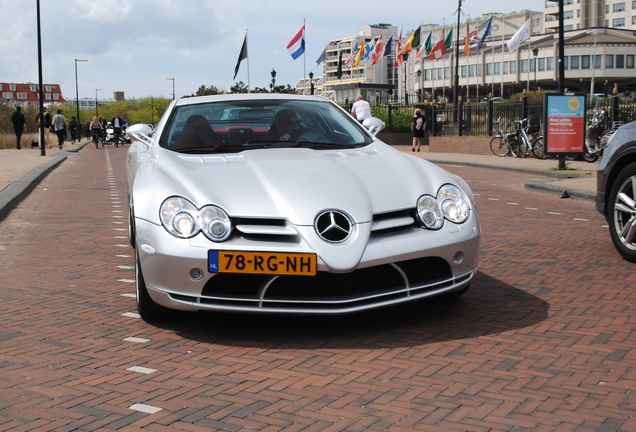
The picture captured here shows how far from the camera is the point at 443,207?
449cm

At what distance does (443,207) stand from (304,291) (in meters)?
0.99

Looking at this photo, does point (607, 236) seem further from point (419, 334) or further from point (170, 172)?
point (170, 172)

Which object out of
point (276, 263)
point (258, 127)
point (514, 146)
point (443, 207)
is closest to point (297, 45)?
point (514, 146)

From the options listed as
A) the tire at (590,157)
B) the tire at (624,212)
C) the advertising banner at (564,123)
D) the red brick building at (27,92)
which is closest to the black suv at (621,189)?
the tire at (624,212)

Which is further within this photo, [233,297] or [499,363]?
[233,297]

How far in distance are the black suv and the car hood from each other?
226 centimetres

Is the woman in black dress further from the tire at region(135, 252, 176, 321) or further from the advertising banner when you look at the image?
the tire at region(135, 252, 176, 321)

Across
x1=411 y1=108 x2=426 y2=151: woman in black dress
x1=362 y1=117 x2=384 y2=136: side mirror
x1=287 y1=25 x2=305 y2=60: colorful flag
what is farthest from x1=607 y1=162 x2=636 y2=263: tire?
x1=287 y1=25 x2=305 y2=60: colorful flag

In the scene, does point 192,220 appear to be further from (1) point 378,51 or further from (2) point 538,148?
(1) point 378,51

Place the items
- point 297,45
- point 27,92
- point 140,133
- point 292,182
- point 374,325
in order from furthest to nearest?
point 27,92
point 297,45
point 140,133
point 374,325
point 292,182

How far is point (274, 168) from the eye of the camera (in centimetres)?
464

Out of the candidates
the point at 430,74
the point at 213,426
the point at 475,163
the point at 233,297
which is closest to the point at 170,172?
the point at 233,297

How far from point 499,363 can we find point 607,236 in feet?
15.4

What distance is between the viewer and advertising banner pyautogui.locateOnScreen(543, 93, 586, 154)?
1652cm
